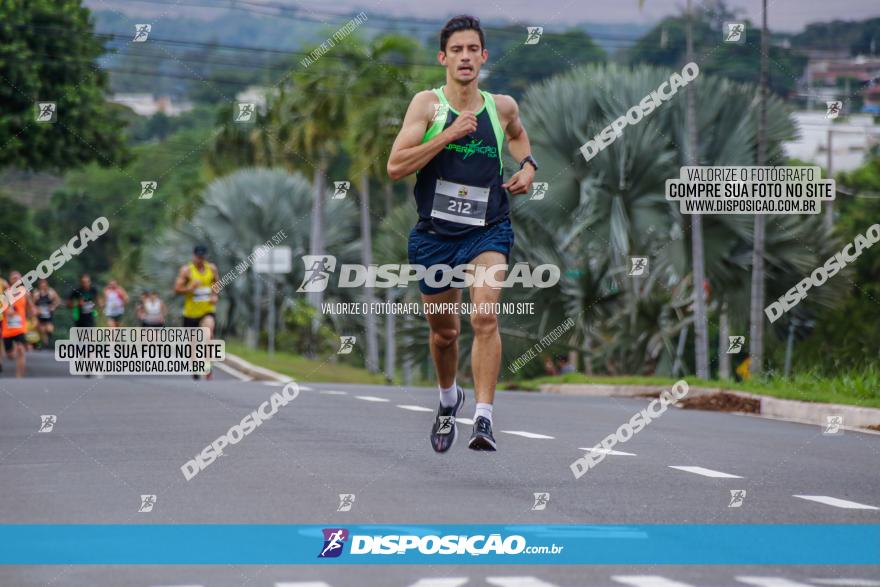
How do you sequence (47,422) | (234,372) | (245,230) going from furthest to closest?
(245,230)
(234,372)
(47,422)

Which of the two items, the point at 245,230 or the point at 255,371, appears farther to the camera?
the point at 245,230

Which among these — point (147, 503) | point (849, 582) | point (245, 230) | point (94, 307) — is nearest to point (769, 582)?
point (849, 582)

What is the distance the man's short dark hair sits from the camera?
8.54m

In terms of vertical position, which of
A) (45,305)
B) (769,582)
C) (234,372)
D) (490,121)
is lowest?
(234,372)

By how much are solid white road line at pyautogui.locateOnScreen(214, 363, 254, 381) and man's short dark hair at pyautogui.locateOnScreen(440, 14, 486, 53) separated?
21.9 m

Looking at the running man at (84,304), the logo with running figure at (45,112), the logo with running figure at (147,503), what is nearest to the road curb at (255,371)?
the running man at (84,304)

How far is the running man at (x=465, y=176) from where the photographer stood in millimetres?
8500

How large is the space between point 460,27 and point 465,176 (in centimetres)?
77

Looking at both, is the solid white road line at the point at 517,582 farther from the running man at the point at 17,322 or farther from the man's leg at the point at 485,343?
the running man at the point at 17,322

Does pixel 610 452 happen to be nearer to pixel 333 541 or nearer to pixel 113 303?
pixel 333 541

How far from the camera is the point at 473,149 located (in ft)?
28.2

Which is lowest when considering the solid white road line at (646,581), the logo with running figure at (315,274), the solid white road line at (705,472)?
the logo with running figure at (315,274)

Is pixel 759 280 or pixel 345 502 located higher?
pixel 759 280

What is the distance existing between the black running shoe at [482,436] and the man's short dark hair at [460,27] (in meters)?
1.97
